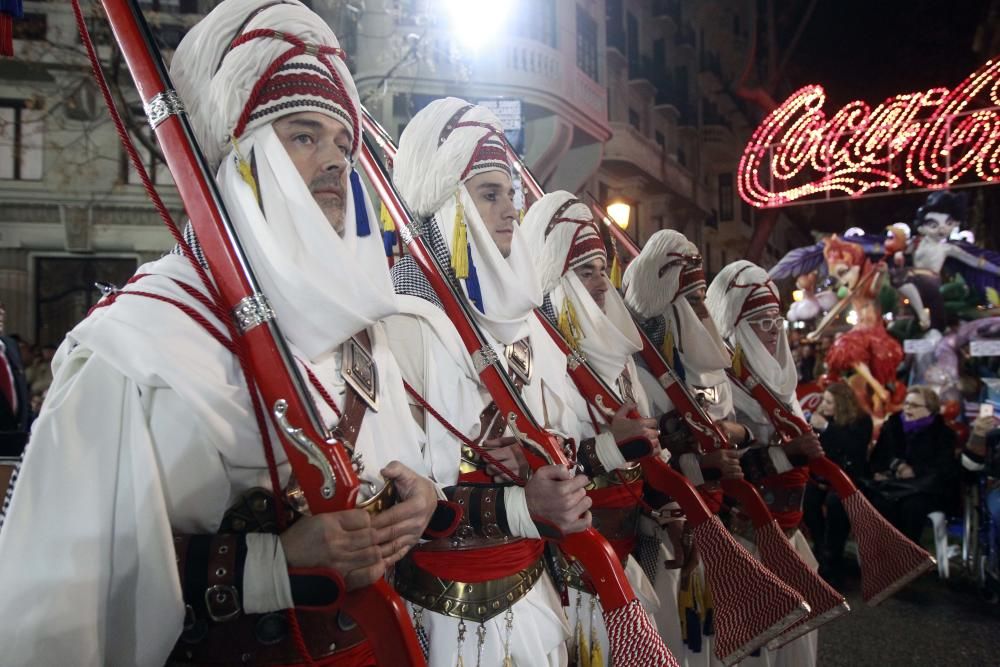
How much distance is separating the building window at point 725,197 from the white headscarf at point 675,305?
1331 centimetres

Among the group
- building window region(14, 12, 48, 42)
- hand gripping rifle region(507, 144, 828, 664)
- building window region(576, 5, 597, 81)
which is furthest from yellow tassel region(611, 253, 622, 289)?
building window region(14, 12, 48, 42)

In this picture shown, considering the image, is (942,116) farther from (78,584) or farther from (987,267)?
(78,584)

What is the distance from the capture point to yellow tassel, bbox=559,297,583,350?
3.32 metres

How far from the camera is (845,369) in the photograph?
34.1 feet

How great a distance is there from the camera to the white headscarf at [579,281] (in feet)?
10.9

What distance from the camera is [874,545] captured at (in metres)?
3.84

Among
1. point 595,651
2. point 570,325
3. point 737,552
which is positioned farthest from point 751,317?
point 595,651

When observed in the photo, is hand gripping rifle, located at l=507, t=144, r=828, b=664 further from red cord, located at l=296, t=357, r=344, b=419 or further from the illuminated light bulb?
the illuminated light bulb

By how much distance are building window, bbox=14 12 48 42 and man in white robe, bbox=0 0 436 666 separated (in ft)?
27.8

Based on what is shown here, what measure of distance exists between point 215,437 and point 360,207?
644 millimetres

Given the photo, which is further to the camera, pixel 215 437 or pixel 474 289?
pixel 474 289

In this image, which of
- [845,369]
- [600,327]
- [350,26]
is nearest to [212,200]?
[600,327]

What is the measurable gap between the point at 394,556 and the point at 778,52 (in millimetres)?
16219

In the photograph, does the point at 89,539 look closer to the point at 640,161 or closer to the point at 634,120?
the point at 640,161
